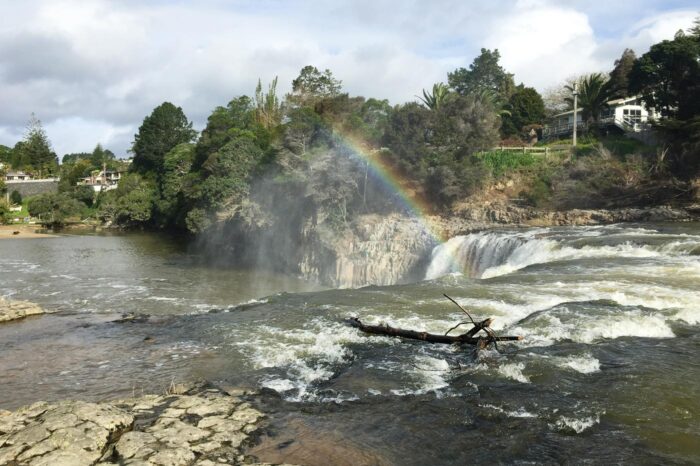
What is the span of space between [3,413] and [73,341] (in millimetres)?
7614

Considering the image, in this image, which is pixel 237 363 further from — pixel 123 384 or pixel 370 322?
pixel 370 322

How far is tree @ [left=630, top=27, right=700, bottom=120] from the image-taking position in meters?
34.9

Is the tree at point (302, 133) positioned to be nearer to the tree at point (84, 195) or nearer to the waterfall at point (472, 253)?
the waterfall at point (472, 253)

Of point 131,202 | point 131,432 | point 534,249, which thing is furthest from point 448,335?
point 131,202

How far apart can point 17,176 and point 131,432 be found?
127 metres

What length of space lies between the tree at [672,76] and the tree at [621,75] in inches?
287

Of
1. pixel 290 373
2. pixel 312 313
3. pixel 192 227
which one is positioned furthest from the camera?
pixel 192 227

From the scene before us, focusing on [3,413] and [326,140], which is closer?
[3,413]

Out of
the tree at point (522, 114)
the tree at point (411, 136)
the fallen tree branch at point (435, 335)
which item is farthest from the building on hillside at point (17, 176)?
the fallen tree branch at point (435, 335)

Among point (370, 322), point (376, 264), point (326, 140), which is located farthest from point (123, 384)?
point (326, 140)

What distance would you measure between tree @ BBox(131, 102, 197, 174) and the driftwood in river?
→ 226ft

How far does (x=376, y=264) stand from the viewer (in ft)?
111

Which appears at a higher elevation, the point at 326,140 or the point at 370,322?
the point at 326,140

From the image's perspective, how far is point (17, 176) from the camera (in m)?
115
